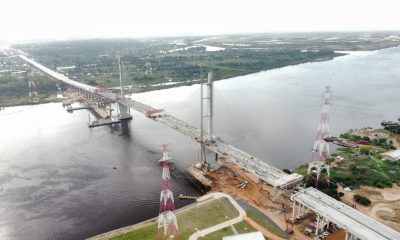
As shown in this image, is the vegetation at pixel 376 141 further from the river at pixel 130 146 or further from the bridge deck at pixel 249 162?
the bridge deck at pixel 249 162

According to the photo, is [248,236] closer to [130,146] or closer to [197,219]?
[197,219]

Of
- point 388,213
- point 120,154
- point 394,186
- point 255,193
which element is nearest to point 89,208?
point 120,154

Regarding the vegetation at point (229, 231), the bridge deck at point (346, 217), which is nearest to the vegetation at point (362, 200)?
the bridge deck at point (346, 217)

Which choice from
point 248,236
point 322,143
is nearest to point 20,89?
point 322,143

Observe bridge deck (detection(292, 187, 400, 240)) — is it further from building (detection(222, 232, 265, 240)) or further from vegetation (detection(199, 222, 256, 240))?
building (detection(222, 232, 265, 240))

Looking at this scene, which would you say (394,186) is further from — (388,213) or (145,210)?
(145,210)
